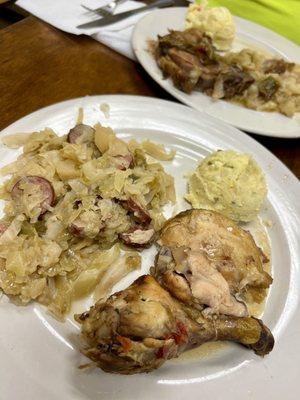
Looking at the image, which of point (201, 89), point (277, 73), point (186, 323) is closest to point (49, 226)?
point (186, 323)

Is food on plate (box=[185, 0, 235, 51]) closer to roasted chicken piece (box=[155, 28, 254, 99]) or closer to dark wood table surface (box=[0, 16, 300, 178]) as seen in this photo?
roasted chicken piece (box=[155, 28, 254, 99])

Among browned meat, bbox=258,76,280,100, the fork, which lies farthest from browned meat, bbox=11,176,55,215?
the fork

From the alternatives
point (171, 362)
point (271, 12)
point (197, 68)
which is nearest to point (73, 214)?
point (171, 362)

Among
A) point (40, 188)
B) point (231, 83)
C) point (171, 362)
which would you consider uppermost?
point (231, 83)

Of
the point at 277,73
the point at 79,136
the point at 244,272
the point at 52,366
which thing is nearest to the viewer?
the point at 52,366

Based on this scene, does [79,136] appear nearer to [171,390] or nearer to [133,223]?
[133,223]

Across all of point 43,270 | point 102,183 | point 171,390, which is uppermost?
point 102,183

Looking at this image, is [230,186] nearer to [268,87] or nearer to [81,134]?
[81,134]
